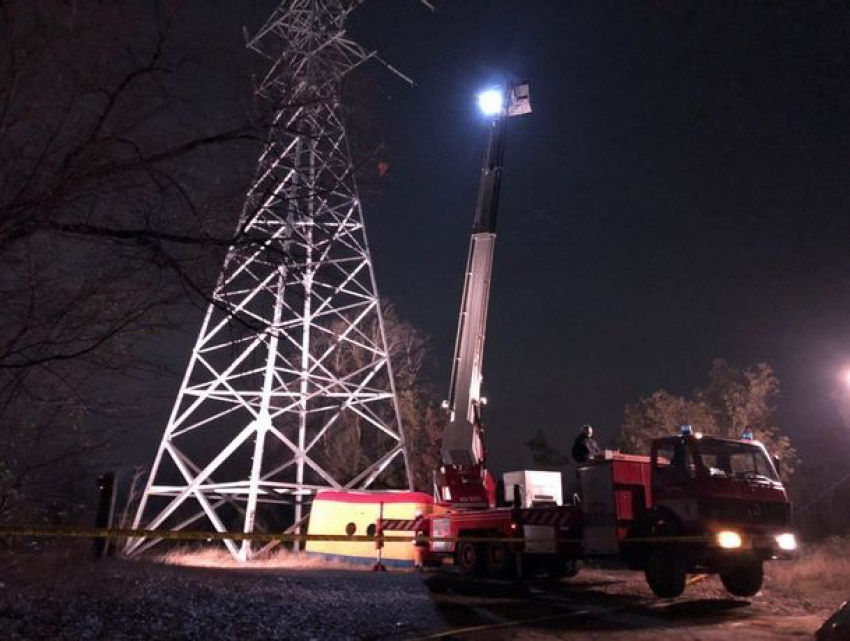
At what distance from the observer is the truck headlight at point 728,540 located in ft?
32.3

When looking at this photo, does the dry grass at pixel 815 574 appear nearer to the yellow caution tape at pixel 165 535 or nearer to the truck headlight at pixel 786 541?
the truck headlight at pixel 786 541

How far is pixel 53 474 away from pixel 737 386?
89.0ft

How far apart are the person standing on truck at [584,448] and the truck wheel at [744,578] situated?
2.87 meters

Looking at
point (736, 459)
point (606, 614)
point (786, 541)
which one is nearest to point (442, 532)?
point (606, 614)

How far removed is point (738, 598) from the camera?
1091 centimetres

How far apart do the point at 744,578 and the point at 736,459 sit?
1.82 m

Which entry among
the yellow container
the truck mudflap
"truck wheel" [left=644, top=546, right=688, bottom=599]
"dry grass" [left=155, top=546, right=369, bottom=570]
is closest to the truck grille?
"truck wheel" [left=644, top=546, right=688, bottom=599]

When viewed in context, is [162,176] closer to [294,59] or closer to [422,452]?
[294,59]

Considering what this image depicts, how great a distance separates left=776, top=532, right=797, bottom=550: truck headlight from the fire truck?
2 centimetres

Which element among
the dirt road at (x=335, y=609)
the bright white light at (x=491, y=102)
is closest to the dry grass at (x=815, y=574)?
the dirt road at (x=335, y=609)

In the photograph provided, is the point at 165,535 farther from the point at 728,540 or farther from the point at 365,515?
the point at 365,515

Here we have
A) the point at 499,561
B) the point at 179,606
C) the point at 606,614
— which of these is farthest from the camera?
the point at 499,561

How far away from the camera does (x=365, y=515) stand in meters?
16.0

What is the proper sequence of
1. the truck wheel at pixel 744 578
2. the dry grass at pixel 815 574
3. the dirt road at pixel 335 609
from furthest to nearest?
the dry grass at pixel 815 574
the truck wheel at pixel 744 578
the dirt road at pixel 335 609
